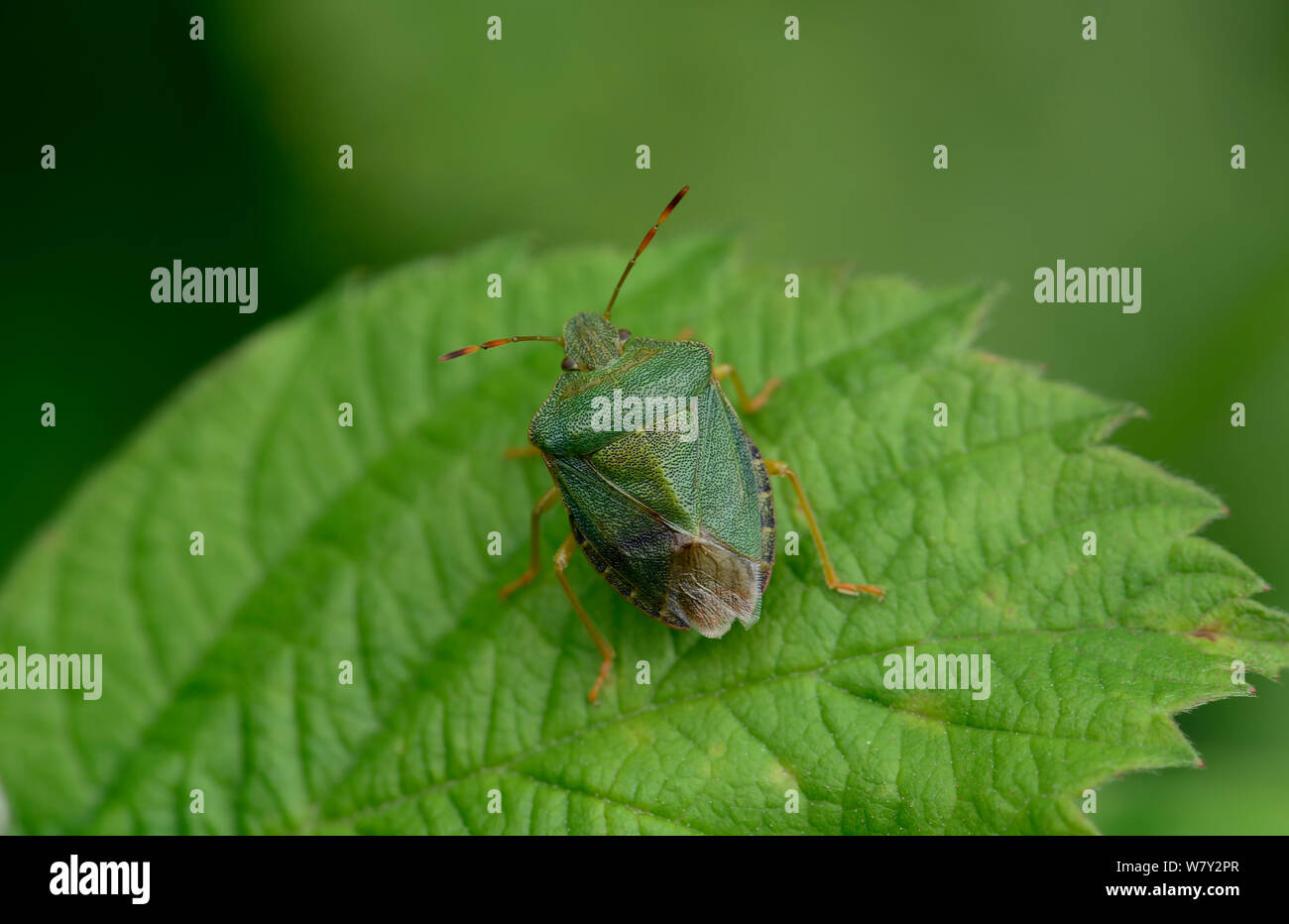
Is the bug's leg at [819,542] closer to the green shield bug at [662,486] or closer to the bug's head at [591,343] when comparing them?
the green shield bug at [662,486]

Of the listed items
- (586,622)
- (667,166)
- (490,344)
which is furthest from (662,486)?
(667,166)

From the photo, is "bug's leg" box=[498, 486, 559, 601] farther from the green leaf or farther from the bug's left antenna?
the bug's left antenna

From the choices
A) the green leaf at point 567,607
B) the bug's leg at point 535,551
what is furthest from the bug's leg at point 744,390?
the bug's leg at point 535,551

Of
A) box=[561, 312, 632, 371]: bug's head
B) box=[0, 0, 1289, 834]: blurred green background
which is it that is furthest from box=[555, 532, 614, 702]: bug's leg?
box=[0, 0, 1289, 834]: blurred green background

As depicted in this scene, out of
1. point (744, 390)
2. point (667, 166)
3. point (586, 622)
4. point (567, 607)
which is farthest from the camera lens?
point (667, 166)

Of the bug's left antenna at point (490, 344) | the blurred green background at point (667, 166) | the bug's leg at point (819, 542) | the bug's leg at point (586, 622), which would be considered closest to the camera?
the bug's leg at point (819, 542)

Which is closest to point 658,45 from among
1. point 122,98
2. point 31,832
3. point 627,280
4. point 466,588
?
point 627,280

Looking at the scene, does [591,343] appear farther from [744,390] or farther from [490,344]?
[744,390]
